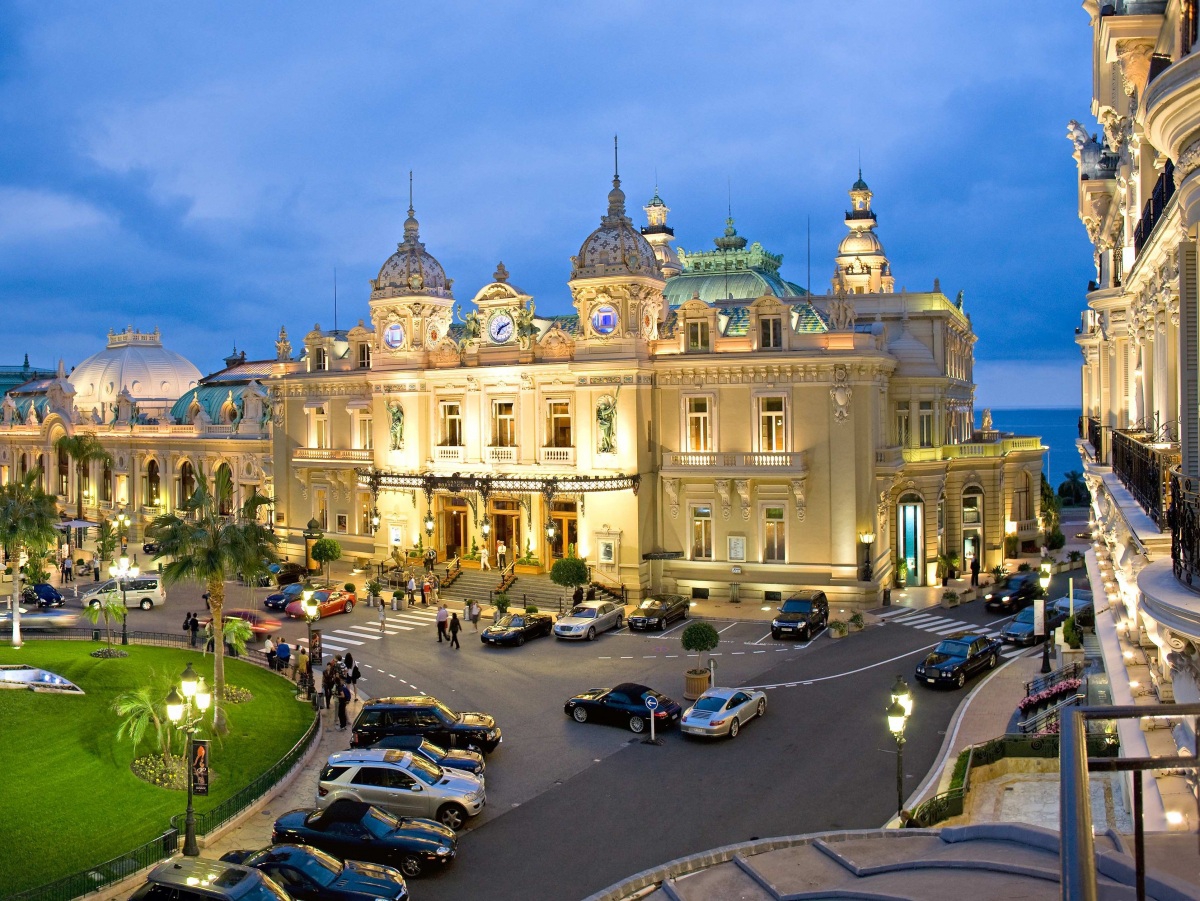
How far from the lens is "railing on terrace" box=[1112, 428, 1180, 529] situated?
11748 mm

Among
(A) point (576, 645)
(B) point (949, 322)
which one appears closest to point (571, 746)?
(A) point (576, 645)

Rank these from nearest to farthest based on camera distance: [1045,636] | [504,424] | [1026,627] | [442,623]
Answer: [1045,636]
[1026,627]
[442,623]
[504,424]

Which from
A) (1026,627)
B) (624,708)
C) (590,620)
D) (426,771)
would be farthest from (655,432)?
(426,771)

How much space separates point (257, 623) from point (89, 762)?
698 inches

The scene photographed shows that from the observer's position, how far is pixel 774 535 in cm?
4619

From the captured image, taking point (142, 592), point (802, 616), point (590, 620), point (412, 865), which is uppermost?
point (142, 592)

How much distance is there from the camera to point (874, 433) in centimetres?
4591

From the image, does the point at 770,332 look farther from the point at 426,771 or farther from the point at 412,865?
the point at 412,865

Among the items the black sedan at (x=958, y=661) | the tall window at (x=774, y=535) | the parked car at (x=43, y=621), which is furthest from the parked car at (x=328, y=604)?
the black sedan at (x=958, y=661)

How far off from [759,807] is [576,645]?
17320 millimetres

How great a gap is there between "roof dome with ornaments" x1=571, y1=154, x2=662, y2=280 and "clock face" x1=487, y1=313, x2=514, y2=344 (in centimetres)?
524

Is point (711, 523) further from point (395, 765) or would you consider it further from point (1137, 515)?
point (1137, 515)

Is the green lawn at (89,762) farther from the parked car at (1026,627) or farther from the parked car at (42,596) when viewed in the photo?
the parked car at (1026,627)

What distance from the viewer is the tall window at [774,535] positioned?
151 feet
